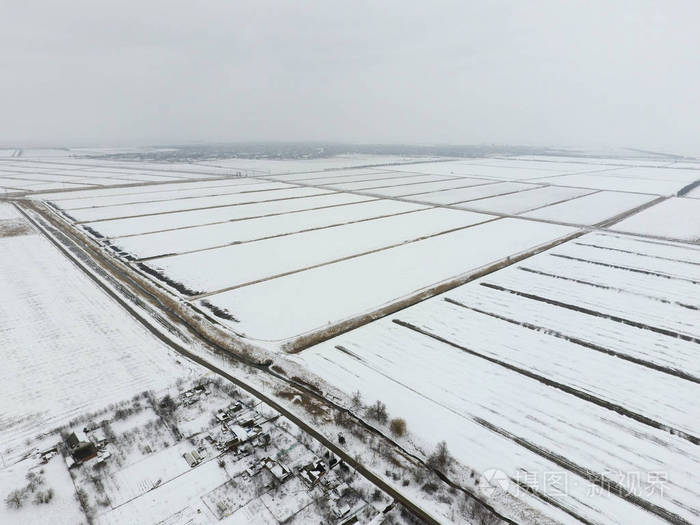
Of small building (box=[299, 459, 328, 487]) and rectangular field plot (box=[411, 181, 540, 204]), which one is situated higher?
rectangular field plot (box=[411, 181, 540, 204])

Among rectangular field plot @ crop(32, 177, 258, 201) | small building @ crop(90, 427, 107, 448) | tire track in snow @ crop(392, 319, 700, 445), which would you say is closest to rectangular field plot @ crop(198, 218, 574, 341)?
tire track in snow @ crop(392, 319, 700, 445)

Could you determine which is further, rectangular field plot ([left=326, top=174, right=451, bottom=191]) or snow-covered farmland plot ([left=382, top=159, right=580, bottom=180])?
snow-covered farmland plot ([left=382, top=159, right=580, bottom=180])

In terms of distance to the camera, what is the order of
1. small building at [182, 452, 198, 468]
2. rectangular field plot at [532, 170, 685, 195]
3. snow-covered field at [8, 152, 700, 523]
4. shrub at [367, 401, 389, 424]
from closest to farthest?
small building at [182, 452, 198, 468] < snow-covered field at [8, 152, 700, 523] < shrub at [367, 401, 389, 424] < rectangular field plot at [532, 170, 685, 195]

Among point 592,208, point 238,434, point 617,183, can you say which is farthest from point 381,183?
point 238,434

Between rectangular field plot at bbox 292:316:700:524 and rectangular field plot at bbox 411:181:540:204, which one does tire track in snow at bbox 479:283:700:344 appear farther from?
rectangular field plot at bbox 411:181:540:204

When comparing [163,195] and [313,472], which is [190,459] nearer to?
[313,472]

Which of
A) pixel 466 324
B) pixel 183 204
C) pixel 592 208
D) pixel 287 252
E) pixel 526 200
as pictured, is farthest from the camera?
pixel 526 200

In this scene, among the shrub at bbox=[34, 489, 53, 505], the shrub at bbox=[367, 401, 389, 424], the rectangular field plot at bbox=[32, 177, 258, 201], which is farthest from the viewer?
the rectangular field plot at bbox=[32, 177, 258, 201]
